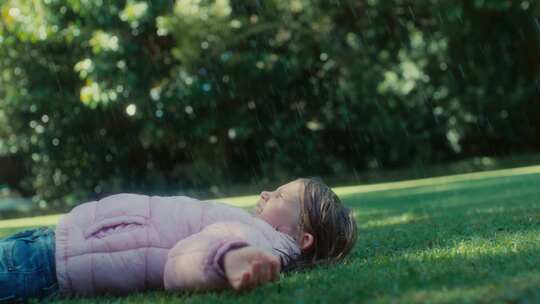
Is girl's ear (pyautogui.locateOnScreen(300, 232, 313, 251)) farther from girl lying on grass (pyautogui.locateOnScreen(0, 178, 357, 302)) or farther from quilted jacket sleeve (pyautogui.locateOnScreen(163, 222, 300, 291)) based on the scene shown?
quilted jacket sleeve (pyautogui.locateOnScreen(163, 222, 300, 291))

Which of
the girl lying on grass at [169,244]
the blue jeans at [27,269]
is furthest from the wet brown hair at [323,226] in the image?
the blue jeans at [27,269]

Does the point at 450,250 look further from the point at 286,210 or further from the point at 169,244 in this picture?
the point at 169,244

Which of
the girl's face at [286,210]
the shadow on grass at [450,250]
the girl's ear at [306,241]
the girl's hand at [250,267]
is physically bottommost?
the shadow on grass at [450,250]

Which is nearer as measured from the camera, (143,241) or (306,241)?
(143,241)

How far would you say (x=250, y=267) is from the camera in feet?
6.81

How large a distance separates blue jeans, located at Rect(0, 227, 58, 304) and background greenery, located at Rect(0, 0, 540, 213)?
11.0m

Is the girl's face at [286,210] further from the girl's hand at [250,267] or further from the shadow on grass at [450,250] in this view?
the girl's hand at [250,267]

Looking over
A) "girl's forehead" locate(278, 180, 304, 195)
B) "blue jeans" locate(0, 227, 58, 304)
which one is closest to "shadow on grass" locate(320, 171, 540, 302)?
"girl's forehead" locate(278, 180, 304, 195)

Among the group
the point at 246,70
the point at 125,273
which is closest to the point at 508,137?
the point at 246,70

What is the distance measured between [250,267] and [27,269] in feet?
2.92

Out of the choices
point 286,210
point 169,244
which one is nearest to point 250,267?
point 169,244

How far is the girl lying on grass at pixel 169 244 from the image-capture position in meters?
2.28

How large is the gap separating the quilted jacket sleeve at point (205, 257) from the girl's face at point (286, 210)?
0.38 m

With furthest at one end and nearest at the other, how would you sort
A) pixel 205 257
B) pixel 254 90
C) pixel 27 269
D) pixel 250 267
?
1. pixel 254 90
2. pixel 27 269
3. pixel 205 257
4. pixel 250 267
